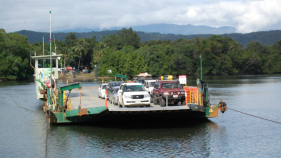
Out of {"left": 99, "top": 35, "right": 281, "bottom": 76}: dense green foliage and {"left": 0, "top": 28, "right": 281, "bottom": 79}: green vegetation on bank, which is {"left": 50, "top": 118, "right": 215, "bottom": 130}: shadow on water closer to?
{"left": 0, "top": 28, "right": 281, "bottom": 79}: green vegetation on bank

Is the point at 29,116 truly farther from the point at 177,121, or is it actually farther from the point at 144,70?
the point at 144,70

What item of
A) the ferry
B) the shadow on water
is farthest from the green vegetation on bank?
the ferry

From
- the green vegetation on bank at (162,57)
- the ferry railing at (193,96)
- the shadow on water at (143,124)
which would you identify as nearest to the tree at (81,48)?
the green vegetation on bank at (162,57)

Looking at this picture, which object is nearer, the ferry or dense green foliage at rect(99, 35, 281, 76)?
the ferry

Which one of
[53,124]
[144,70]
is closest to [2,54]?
[144,70]

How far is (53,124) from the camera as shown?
2461cm

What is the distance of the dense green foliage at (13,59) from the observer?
9200 centimetres

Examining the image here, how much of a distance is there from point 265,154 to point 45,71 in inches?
873

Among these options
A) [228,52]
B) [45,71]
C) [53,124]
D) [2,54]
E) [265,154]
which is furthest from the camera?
[228,52]

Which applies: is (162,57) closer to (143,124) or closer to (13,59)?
(13,59)

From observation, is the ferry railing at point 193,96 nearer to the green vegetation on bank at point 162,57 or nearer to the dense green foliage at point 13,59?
the dense green foliage at point 13,59

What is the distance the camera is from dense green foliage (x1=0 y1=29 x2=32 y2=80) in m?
92.0

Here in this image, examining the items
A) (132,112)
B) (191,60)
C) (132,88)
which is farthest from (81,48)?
(132,112)

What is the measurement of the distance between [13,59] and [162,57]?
48802 mm
